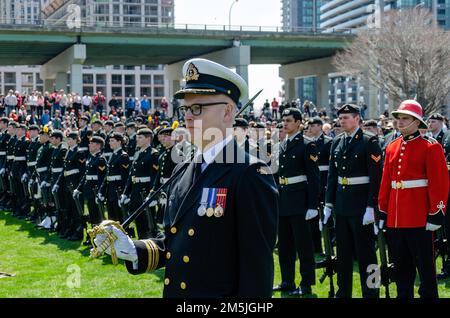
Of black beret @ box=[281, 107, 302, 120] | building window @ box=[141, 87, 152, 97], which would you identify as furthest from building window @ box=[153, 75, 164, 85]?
black beret @ box=[281, 107, 302, 120]

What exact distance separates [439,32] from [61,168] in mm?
41394

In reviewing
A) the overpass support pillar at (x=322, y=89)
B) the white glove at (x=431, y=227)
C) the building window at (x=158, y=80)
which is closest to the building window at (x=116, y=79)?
the building window at (x=158, y=80)

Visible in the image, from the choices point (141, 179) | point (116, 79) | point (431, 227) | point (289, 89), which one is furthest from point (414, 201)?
point (116, 79)

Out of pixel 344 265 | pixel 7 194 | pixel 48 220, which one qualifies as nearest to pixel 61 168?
pixel 48 220

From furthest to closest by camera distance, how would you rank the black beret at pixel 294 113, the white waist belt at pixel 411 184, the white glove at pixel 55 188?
the white glove at pixel 55 188 < the black beret at pixel 294 113 < the white waist belt at pixel 411 184

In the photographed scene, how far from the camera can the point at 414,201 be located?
686cm

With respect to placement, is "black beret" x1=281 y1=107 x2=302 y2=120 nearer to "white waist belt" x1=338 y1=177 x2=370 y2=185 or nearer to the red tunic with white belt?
"white waist belt" x1=338 y1=177 x2=370 y2=185

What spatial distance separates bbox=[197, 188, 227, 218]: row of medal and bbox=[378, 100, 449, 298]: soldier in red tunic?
12.7 feet

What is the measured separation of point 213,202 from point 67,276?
261 inches

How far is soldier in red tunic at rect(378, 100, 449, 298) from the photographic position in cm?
675

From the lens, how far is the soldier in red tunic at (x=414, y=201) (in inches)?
266

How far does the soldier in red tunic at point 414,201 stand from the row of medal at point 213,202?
3.88 meters

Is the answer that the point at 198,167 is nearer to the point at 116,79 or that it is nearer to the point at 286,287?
the point at 286,287

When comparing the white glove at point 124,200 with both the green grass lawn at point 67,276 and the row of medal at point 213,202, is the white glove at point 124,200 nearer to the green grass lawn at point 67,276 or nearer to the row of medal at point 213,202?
the green grass lawn at point 67,276
